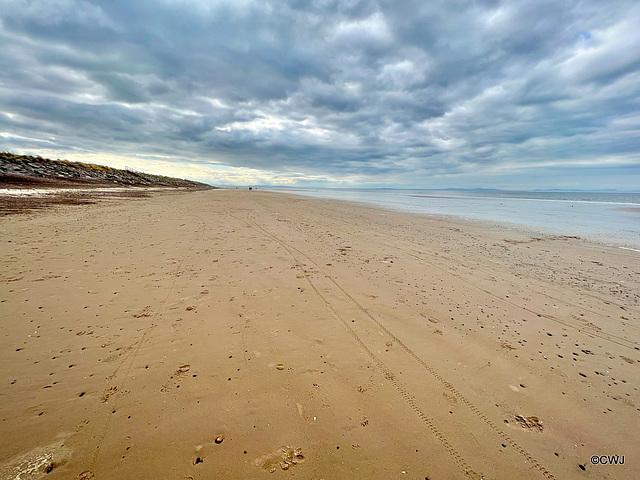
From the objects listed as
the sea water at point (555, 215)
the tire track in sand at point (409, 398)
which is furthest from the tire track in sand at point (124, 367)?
the sea water at point (555, 215)

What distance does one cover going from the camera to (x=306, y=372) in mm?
3340

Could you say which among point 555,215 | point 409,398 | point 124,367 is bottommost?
point 124,367

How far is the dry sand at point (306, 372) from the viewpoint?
91.8 inches

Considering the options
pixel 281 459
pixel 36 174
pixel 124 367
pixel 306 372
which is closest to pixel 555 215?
pixel 306 372

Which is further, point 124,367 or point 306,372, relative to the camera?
point 306,372

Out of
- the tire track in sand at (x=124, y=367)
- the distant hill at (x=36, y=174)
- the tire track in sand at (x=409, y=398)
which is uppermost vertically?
the distant hill at (x=36, y=174)

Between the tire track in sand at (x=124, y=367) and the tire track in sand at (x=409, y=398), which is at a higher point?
the tire track in sand at (x=409, y=398)

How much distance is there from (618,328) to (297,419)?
20.0 ft

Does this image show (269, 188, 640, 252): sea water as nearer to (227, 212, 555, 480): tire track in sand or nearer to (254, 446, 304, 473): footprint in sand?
(227, 212, 555, 480): tire track in sand

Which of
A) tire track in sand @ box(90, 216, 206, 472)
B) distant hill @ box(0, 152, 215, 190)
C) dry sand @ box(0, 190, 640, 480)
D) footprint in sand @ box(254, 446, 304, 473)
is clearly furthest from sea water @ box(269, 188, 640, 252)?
distant hill @ box(0, 152, 215, 190)

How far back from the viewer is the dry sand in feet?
7.65

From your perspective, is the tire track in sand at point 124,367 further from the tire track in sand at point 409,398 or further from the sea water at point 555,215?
the sea water at point 555,215

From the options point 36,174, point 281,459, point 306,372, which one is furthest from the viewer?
point 36,174

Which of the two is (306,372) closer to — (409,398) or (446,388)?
(409,398)
